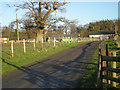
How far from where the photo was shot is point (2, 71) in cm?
951

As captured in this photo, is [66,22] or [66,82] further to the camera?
[66,22]

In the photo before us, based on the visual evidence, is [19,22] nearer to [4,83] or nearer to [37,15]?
[37,15]

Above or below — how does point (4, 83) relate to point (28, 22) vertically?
below

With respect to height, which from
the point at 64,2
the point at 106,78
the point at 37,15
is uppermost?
the point at 64,2

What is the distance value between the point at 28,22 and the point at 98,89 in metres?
26.1

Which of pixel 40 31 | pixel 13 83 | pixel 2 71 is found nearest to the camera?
pixel 13 83

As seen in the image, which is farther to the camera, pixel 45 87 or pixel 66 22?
pixel 66 22

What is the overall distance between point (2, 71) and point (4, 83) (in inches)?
103

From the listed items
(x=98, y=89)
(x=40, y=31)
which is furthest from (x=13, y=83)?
(x=40, y=31)

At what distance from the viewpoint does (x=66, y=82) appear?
7.05 m

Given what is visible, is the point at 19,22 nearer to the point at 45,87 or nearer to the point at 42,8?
the point at 42,8

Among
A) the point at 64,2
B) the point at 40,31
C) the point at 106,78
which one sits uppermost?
the point at 64,2

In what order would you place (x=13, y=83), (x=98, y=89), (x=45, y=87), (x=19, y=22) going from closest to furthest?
(x=98, y=89) < (x=45, y=87) < (x=13, y=83) < (x=19, y=22)

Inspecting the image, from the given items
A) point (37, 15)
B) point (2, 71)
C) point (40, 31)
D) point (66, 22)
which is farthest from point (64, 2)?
point (2, 71)
